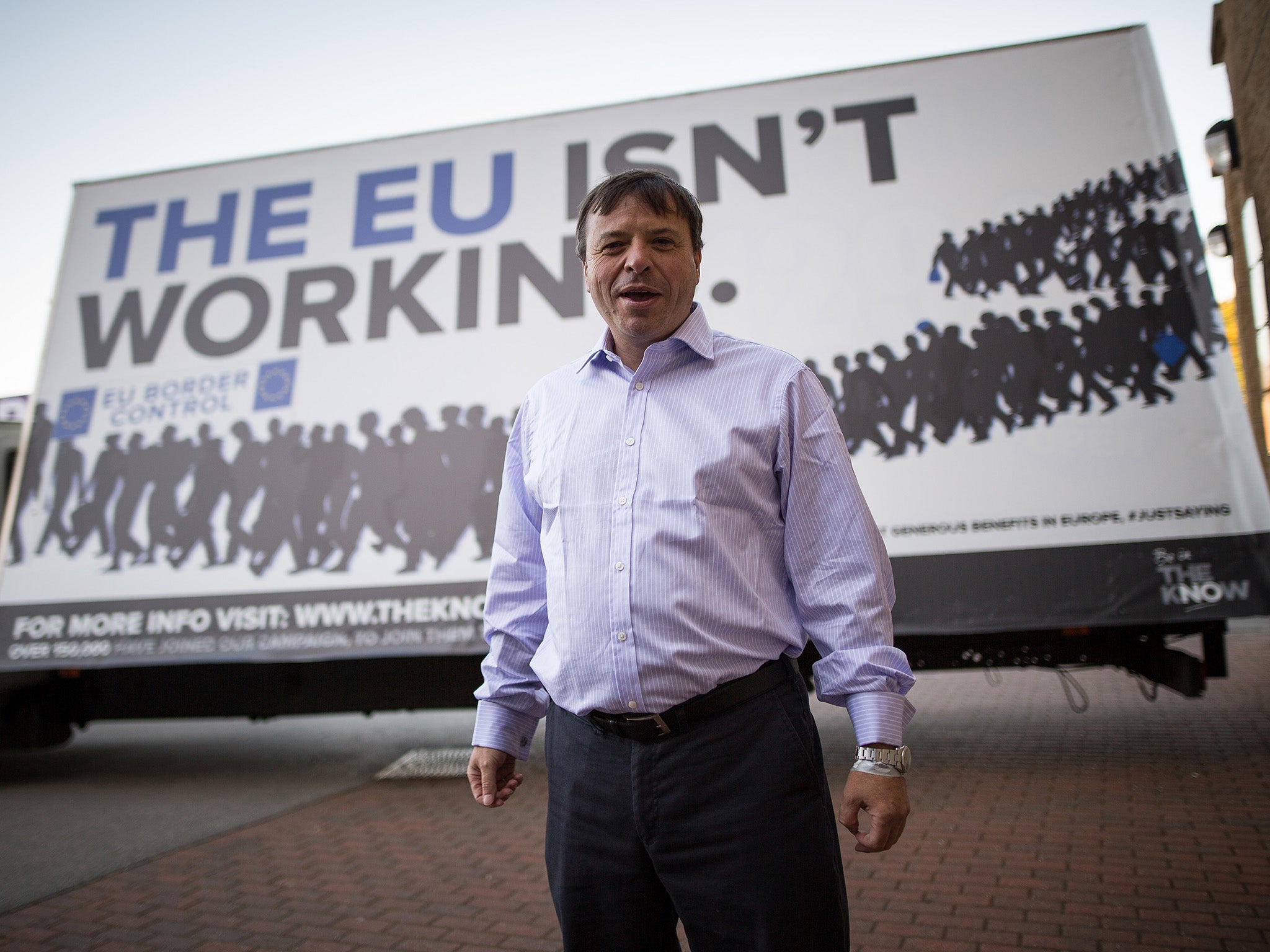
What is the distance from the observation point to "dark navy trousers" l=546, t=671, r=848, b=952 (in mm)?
1180

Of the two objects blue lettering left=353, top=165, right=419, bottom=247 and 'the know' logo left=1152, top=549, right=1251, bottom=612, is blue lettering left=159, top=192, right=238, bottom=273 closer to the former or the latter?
blue lettering left=353, top=165, right=419, bottom=247

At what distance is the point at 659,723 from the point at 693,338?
2.19 ft

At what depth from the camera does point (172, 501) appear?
4324 millimetres

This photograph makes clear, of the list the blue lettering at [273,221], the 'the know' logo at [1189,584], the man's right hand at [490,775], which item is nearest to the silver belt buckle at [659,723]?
the man's right hand at [490,775]

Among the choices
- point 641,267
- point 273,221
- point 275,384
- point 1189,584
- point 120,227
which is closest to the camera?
point 641,267

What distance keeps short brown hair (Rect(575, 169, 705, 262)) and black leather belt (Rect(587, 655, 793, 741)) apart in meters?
0.78

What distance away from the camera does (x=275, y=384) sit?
4.42 meters

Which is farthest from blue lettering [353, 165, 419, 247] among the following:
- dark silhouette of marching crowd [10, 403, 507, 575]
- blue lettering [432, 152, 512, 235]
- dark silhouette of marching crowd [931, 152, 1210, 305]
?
dark silhouette of marching crowd [931, 152, 1210, 305]

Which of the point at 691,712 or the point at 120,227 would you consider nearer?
the point at 691,712

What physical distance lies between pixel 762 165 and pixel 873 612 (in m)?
3.59

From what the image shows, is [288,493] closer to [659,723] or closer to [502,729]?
[502,729]

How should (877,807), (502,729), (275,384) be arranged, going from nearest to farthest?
(877,807)
(502,729)
(275,384)

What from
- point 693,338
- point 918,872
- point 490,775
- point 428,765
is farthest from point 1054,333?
point 428,765

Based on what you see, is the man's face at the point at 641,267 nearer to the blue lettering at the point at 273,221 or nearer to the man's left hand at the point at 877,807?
the man's left hand at the point at 877,807
